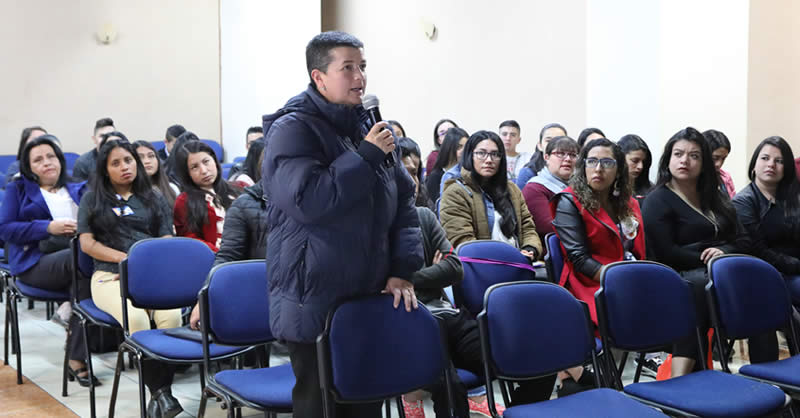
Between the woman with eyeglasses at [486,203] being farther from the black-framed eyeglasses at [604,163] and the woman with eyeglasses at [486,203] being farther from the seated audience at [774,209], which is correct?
the seated audience at [774,209]

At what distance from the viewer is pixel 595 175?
12.4ft

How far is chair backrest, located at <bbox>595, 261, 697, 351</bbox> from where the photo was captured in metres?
2.87

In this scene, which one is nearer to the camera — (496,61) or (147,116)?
(496,61)

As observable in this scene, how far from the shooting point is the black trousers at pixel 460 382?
2.71 meters

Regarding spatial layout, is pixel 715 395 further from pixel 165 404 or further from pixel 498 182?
pixel 165 404

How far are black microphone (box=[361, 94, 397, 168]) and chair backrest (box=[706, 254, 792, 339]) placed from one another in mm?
1685

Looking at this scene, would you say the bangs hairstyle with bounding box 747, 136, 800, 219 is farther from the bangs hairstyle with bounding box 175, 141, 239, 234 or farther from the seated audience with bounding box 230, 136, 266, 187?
the bangs hairstyle with bounding box 175, 141, 239, 234

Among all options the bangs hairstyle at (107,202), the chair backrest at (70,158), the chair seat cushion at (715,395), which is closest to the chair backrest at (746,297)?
the chair seat cushion at (715,395)

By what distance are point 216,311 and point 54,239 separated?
205 centimetres

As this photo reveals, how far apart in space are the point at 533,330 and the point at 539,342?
5cm

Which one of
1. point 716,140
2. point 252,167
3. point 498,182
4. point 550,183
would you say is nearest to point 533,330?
point 498,182

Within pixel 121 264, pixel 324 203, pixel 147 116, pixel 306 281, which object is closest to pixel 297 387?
pixel 306 281

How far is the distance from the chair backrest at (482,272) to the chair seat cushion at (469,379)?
574 mm

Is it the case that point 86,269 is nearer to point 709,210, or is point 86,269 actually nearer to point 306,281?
point 306,281
